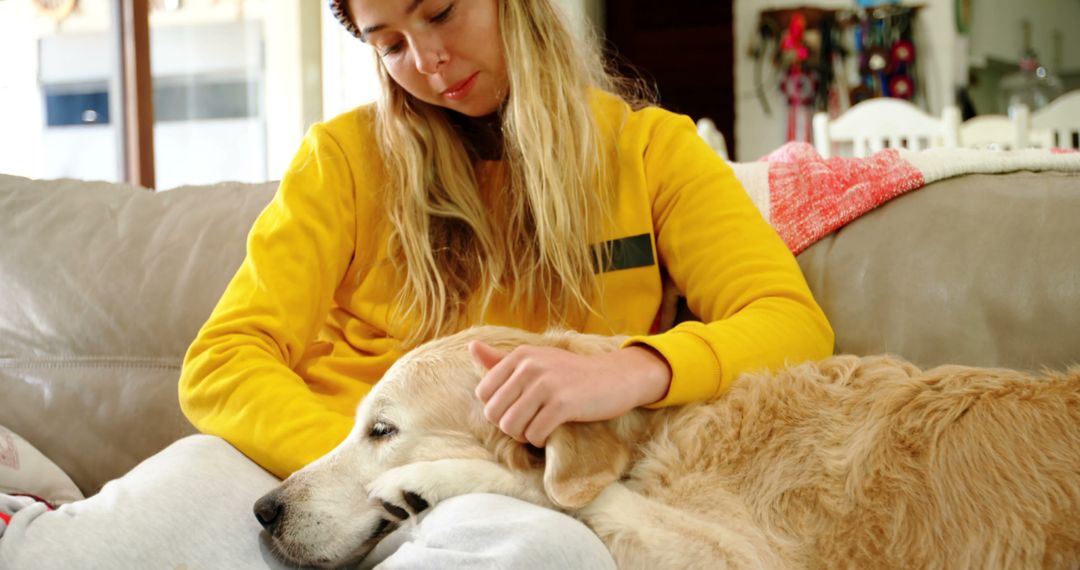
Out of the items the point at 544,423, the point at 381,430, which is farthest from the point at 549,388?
the point at 381,430

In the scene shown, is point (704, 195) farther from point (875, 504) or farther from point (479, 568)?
point (479, 568)

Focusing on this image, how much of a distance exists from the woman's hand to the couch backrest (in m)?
1.02

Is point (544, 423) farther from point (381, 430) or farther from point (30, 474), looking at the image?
point (30, 474)

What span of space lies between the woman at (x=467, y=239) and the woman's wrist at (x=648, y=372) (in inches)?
2.0

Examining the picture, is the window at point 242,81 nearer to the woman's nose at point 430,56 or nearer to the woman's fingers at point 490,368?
the woman's nose at point 430,56

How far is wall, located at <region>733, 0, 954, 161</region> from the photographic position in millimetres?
7504

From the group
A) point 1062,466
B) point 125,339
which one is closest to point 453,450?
point 1062,466

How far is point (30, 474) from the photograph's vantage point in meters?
1.81

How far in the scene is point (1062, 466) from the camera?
108 centimetres

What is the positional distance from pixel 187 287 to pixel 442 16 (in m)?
0.87

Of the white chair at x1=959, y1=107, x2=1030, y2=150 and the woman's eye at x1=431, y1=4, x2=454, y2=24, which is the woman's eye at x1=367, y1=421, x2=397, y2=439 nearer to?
the woman's eye at x1=431, y1=4, x2=454, y2=24

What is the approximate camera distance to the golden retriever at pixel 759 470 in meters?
1.09

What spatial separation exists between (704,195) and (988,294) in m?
0.47

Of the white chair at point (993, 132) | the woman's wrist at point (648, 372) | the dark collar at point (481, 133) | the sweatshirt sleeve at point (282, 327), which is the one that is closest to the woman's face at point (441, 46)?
the dark collar at point (481, 133)
